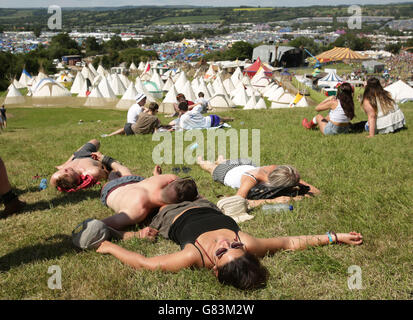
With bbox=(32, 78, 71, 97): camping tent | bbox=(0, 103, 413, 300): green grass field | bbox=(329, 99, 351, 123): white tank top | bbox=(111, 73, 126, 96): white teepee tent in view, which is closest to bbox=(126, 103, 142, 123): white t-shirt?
bbox=(0, 103, 413, 300): green grass field

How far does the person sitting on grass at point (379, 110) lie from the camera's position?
725 cm

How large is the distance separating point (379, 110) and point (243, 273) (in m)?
6.02

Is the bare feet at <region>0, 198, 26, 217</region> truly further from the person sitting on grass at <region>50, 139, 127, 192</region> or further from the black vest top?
the black vest top

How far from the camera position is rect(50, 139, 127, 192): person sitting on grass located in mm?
5234

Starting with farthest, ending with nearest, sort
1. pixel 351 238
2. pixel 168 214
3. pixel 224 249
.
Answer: pixel 168 214 < pixel 351 238 < pixel 224 249

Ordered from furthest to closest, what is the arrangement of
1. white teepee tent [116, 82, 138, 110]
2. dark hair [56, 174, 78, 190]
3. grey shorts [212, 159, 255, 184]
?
white teepee tent [116, 82, 138, 110] < grey shorts [212, 159, 255, 184] < dark hair [56, 174, 78, 190]

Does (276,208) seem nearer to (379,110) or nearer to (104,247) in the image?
(104,247)
